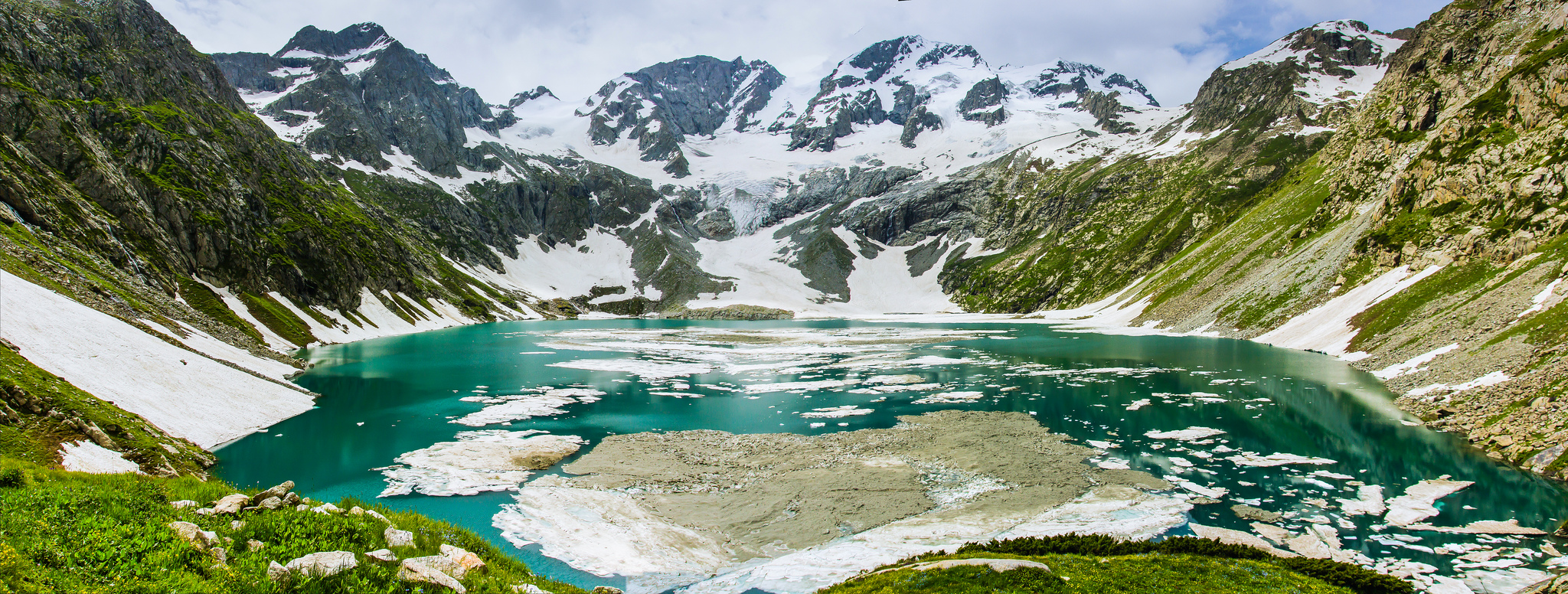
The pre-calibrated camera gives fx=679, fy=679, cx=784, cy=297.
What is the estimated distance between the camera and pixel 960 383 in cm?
5159

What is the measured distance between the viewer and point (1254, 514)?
21.5 meters

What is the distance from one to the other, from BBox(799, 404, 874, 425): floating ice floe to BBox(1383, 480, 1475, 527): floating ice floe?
77.2 ft

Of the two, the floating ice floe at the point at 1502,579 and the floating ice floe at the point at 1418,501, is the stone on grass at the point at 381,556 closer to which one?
the floating ice floe at the point at 1502,579

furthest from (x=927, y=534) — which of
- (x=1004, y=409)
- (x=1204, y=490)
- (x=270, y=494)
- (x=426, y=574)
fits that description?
(x=1004, y=409)

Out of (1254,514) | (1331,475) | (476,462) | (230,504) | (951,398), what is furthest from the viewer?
(951,398)

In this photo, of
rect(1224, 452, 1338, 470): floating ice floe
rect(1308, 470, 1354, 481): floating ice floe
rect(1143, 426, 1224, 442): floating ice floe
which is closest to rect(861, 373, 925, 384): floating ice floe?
rect(1143, 426, 1224, 442): floating ice floe

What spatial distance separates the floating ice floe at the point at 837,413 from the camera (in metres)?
39.8

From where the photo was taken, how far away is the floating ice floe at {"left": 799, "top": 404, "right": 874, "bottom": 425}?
39.8m

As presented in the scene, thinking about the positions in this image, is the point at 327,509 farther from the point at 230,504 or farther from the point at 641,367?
the point at 641,367

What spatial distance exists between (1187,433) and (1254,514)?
1249 cm

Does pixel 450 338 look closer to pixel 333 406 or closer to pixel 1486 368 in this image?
pixel 333 406

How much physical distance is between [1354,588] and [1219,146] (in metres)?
212

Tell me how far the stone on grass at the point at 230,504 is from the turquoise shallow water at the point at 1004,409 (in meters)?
7.86

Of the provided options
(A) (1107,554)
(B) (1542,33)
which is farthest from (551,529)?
(B) (1542,33)
